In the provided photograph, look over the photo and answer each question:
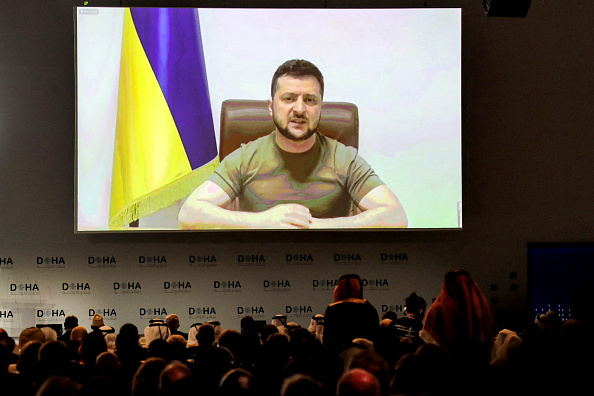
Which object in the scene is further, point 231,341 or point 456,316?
point 456,316

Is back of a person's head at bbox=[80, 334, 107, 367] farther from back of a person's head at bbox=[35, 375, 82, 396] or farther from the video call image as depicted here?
the video call image

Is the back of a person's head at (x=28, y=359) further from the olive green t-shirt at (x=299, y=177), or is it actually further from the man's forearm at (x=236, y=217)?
the olive green t-shirt at (x=299, y=177)

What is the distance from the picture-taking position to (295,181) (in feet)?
28.1

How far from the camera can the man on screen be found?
8469mm

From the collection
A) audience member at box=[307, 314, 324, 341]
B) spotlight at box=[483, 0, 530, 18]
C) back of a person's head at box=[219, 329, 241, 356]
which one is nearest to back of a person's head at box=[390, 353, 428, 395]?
back of a person's head at box=[219, 329, 241, 356]

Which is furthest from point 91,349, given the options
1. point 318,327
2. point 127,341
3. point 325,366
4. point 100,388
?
point 318,327

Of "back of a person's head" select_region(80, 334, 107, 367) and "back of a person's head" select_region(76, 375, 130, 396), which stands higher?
"back of a person's head" select_region(76, 375, 130, 396)

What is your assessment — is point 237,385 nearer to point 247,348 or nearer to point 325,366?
point 325,366

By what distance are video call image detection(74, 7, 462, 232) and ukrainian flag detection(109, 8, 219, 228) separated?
1cm

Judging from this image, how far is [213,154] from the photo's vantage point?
338 inches

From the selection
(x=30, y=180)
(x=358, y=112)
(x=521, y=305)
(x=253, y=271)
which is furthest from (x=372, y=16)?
(x=30, y=180)

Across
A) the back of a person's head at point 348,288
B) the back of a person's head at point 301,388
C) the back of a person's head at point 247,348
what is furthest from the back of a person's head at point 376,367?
the back of a person's head at point 348,288

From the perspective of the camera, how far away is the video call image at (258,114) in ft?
27.8

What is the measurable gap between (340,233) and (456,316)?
430 centimetres
